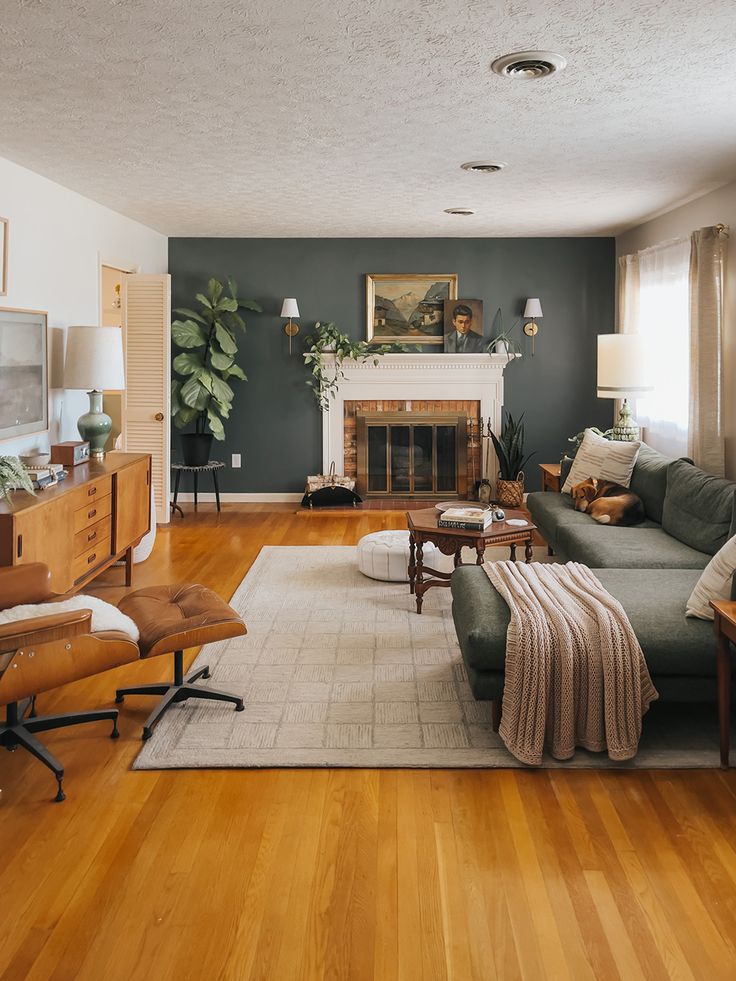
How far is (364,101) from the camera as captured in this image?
11.6 ft

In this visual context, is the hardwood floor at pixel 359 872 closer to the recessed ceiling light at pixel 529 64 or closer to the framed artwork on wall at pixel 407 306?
the recessed ceiling light at pixel 529 64

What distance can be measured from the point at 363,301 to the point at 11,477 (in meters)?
4.66

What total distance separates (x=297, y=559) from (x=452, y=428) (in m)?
2.65

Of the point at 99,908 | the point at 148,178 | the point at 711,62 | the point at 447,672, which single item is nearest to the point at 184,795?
the point at 99,908

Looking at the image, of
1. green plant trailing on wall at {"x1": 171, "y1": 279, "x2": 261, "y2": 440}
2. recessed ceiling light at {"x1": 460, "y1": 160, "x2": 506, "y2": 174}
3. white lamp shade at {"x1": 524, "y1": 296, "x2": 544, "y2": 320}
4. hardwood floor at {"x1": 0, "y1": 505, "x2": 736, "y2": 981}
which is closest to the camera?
hardwood floor at {"x1": 0, "y1": 505, "x2": 736, "y2": 981}

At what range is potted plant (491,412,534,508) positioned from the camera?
7793 mm

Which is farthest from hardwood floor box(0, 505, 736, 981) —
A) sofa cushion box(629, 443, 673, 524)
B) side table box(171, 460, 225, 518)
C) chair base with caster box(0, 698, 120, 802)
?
side table box(171, 460, 225, 518)

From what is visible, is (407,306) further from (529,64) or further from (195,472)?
(529,64)

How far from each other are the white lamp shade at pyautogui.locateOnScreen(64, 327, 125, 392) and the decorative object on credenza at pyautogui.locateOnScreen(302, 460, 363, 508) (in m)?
2.75

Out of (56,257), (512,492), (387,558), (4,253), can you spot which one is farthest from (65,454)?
(512,492)

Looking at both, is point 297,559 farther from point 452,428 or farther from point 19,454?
point 452,428

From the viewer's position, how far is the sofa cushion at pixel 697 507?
14.1 ft

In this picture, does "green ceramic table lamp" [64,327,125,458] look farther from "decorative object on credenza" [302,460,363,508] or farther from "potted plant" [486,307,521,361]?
"potted plant" [486,307,521,361]

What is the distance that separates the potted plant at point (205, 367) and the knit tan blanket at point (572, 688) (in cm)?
488
